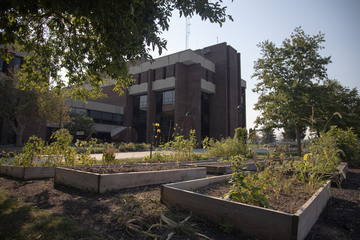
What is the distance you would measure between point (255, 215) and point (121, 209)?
1842 mm

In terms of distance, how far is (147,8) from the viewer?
4234 mm

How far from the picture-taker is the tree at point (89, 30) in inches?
134

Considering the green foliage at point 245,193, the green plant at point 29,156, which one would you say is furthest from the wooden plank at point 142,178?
the green plant at point 29,156

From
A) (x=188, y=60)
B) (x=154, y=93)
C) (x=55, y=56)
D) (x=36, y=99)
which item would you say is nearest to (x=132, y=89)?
(x=154, y=93)

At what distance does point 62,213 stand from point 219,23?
16.5 feet

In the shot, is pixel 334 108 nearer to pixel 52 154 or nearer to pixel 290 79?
pixel 290 79

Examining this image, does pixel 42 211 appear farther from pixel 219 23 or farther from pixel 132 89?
pixel 132 89

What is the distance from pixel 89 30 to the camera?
5695mm

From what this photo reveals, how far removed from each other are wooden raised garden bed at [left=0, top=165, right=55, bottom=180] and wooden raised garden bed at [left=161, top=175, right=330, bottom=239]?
3930 mm

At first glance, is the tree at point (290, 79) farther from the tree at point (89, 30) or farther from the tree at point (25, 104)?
the tree at point (25, 104)

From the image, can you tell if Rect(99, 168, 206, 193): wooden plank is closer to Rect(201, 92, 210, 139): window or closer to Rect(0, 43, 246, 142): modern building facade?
Rect(0, 43, 246, 142): modern building facade

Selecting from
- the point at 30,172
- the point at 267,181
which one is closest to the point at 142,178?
the point at 267,181

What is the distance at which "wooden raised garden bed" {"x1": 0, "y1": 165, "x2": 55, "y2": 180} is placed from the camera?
5.17 metres

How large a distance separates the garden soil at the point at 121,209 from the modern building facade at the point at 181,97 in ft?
97.1
